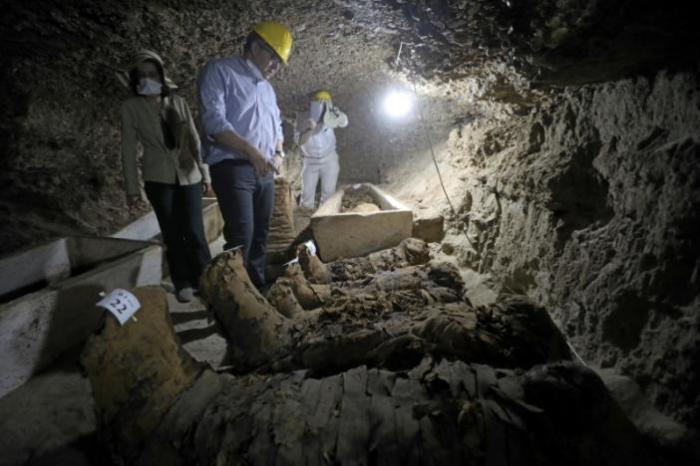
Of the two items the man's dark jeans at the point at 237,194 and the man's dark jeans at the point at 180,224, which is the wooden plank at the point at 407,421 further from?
the man's dark jeans at the point at 180,224

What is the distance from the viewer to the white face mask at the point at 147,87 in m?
2.53

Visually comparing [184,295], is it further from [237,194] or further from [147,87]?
[147,87]

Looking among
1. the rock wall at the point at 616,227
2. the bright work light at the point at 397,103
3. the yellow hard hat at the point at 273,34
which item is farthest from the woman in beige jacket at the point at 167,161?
the bright work light at the point at 397,103

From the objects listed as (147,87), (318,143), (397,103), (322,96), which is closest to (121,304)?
(147,87)

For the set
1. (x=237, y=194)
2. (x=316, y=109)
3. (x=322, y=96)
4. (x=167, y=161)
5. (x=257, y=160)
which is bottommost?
(x=237, y=194)

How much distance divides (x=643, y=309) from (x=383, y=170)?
5819 millimetres

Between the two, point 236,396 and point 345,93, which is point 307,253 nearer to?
point 236,396

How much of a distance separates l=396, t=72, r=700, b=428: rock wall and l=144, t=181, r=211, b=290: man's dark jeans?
95.3 inches

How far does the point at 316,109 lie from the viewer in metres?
6.05

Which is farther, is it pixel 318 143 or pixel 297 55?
pixel 318 143

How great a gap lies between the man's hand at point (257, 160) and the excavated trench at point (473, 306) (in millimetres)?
723

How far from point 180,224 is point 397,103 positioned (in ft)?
16.1

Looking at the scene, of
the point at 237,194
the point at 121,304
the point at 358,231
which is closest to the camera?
the point at 121,304

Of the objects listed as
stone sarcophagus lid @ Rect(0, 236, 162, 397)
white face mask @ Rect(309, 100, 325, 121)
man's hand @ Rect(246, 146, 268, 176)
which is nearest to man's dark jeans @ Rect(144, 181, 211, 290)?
stone sarcophagus lid @ Rect(0, 236, 162, 397)
